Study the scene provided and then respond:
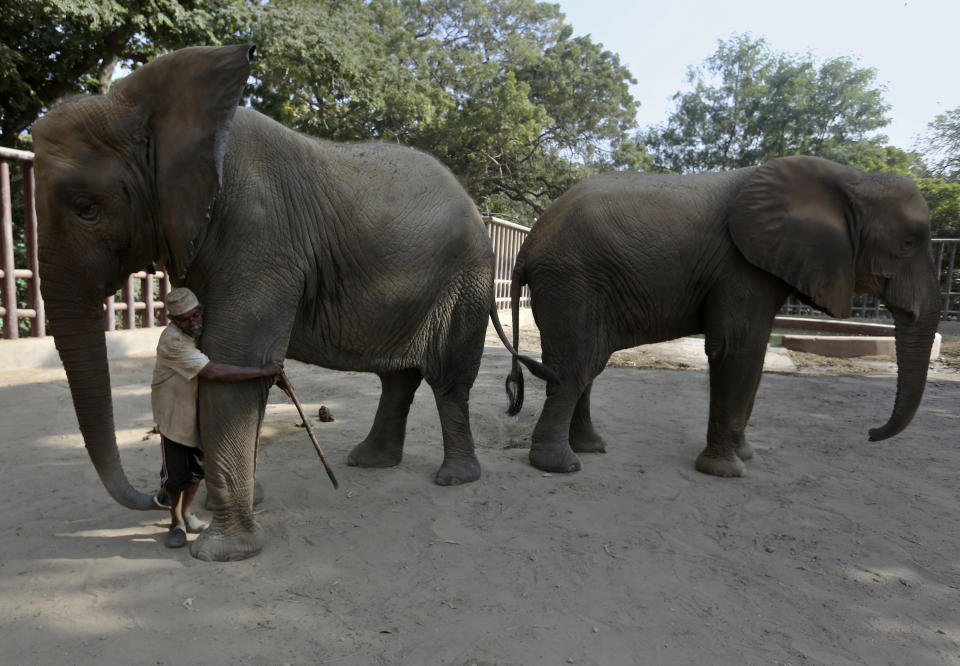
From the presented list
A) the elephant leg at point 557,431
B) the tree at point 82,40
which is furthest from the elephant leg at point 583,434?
the tree at point 82,40

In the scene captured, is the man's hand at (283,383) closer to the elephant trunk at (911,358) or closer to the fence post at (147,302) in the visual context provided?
the elephant trunk at (911,358)

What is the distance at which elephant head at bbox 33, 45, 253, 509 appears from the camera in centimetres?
260

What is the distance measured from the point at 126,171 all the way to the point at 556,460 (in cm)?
312

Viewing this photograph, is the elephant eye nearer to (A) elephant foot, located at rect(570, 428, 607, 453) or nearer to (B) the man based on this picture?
(B) the man

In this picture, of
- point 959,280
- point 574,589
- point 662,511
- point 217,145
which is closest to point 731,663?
point 574,589

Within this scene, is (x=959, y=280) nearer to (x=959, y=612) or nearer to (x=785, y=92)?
(x=785, y=92)

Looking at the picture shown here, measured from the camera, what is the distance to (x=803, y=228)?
14.0ft

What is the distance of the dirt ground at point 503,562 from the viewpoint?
2.39 m

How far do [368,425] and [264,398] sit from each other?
8.49ft

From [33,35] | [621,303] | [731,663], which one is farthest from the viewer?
[33,35]

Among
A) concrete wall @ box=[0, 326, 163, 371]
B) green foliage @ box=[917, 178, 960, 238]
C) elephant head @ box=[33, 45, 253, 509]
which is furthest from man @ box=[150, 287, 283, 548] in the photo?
green foliage @ box=[917, 178, 960, 238]

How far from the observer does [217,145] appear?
8.70 ft

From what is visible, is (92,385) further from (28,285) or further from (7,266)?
(28,285)

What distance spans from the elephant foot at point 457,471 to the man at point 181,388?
→ 1.49m
